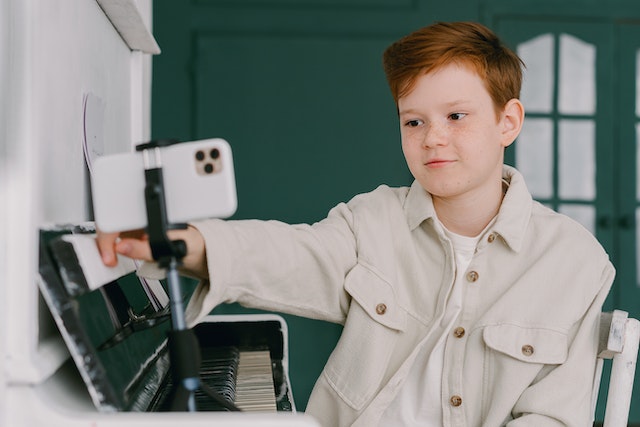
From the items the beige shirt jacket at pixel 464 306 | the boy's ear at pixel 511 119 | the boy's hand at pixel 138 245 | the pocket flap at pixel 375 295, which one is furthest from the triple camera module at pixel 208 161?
the boy's ear at pixel 511 119

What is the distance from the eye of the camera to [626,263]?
351cm

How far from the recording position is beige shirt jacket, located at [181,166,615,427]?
130 centimetres

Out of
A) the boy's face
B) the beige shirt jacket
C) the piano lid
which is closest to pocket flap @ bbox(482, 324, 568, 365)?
the beige shirt jacket

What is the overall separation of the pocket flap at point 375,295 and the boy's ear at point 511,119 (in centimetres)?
35

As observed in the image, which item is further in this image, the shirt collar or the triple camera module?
the shirt collar

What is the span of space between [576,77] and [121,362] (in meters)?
3.14

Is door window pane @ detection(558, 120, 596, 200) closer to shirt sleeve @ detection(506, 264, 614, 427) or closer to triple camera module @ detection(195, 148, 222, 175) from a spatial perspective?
shirt sleeve @ detection(506, 264, 614, 427)

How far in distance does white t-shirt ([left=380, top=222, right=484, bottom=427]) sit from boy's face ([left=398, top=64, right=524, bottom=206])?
20cm

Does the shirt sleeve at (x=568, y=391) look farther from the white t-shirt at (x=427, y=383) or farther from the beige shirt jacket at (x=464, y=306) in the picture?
the white t-shirt at (x=427, y=383)

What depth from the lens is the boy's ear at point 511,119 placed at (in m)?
1.42

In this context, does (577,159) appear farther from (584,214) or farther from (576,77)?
(576,77)

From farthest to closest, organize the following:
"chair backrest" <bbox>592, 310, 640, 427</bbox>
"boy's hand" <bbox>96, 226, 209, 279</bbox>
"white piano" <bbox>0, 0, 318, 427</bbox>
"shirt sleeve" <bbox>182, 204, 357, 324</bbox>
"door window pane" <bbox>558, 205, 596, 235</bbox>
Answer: "door window pane" <bbox>558, 205, 596, 235</bbox>, "chair backrest" <bbox>592, 310, 640, 427</bbox>, "shirt sleeve" <bbox>182, 204, 357, 324</bbox>, "boy's hand" <bbox>96, 226, 209, 279</bbox>, "white piano" <bbox>0, 0, 318, 427</bbox>

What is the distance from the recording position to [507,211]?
1.40m

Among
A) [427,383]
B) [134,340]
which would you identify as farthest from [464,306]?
[134,340]
